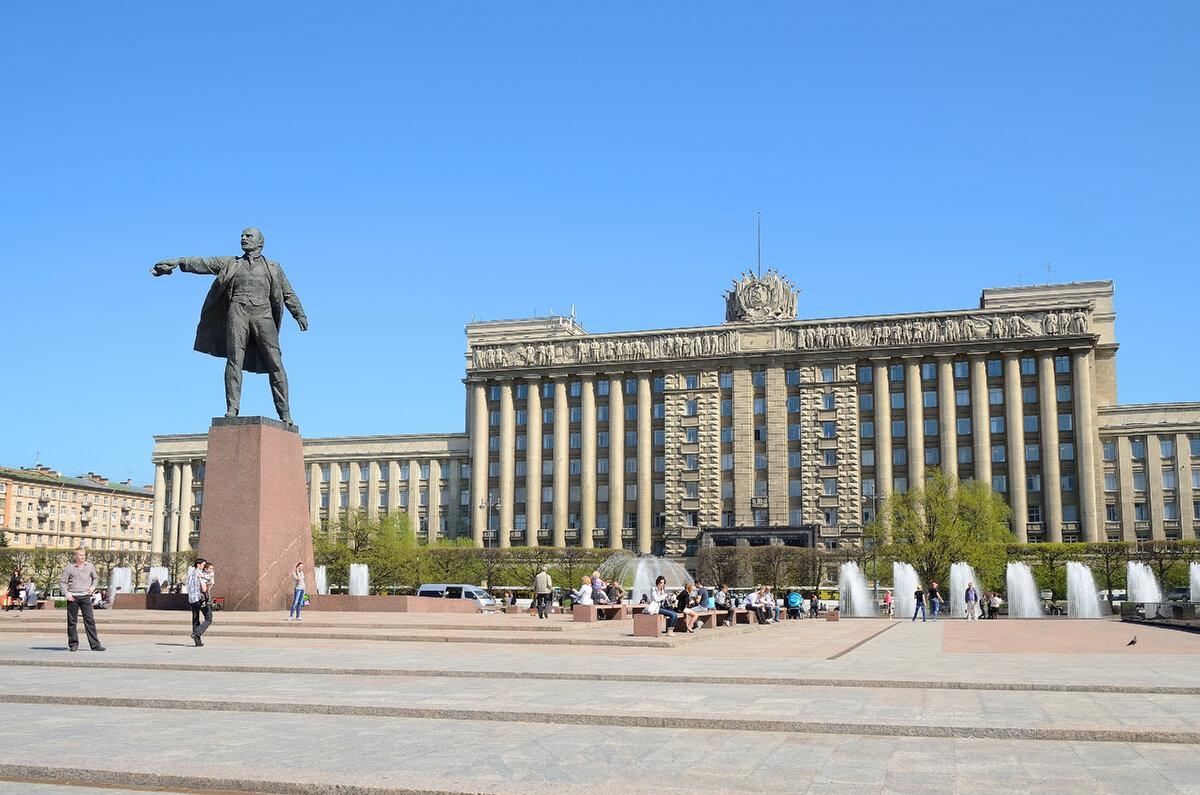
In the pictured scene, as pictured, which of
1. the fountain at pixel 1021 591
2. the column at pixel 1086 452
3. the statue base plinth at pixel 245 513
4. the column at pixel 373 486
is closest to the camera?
the statue base plinth at pixel 245 513

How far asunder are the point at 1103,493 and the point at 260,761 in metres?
94.3

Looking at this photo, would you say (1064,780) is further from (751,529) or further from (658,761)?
(751,529)

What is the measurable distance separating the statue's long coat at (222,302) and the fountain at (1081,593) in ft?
156


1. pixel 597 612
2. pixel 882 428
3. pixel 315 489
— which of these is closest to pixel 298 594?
pixel 597 612

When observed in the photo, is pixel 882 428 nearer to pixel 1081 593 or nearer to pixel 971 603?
pixel 1081 593

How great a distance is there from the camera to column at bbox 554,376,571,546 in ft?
331

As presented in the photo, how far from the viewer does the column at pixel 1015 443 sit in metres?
89.8

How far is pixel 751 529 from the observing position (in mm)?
94562

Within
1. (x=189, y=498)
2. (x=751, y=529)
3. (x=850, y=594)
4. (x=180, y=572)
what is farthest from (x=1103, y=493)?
(x=189, y=498)

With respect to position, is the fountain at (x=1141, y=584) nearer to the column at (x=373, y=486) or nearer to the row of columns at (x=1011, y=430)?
the row of columns at (x=1011, y=430)

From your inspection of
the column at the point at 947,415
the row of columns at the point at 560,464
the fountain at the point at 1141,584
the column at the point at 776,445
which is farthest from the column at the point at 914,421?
the row of columns at the point at 560,464

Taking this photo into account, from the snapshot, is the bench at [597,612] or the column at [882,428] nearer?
the bench at [597,612]

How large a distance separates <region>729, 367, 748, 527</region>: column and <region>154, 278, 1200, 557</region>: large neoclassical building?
17 cm

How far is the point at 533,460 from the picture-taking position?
4053 inches
